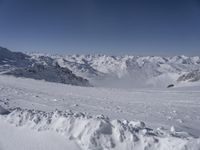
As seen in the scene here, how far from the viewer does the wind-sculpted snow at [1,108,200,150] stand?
6.10 m

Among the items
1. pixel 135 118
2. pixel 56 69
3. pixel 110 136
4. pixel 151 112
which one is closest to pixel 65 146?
pixel 110 136

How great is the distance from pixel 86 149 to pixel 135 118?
16.6ft

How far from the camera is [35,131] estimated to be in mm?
7879

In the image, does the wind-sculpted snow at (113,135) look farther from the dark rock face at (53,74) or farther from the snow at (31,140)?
the dark rock face at (53,74)

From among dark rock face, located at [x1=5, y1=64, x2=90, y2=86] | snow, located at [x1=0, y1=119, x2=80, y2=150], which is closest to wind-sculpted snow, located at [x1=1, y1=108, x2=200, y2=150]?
snow, located at [x1=0, y1=119, x2=80, y2=150]

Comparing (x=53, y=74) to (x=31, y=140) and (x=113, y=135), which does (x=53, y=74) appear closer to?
(x=31, y=140)

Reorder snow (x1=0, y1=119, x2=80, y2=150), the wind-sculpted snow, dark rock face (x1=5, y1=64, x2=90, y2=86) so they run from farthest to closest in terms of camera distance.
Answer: dark rock face (x1=5, y1=64, x2=90, y2=86)
snow (x1=0, y1=119, x2=80, y2=150)
the wind-sculpted snow

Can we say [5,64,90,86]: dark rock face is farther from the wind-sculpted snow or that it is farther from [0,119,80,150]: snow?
the wind-sculpted snow

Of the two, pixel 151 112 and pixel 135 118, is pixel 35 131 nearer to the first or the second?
pixel 135 118

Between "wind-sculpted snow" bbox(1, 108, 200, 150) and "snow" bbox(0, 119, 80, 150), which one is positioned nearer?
"wind-sculpted snow" bbox(1, 108, 200, 150)

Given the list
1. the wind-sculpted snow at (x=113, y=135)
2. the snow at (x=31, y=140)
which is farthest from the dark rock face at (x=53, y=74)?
the wind-sculpted snow at (x=113, y=135)

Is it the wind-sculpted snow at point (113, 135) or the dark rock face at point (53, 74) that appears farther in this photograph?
the dark rock face at point (53, 74)

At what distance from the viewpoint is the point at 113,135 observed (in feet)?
22.2

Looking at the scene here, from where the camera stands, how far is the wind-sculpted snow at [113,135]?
6098 mm
